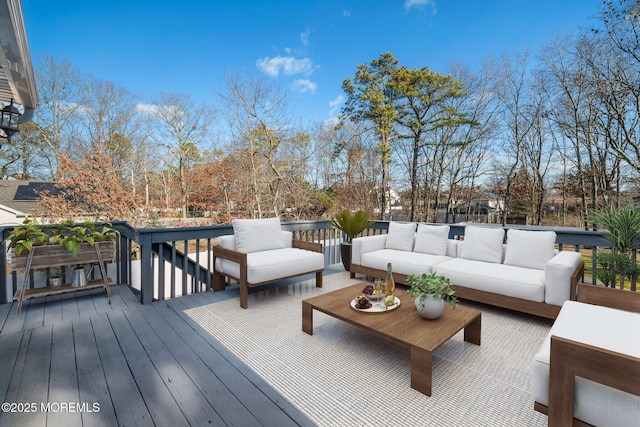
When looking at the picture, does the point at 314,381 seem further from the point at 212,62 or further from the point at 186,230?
the point at 212,62

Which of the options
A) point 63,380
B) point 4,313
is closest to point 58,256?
point 4,313

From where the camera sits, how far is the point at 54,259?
311cm

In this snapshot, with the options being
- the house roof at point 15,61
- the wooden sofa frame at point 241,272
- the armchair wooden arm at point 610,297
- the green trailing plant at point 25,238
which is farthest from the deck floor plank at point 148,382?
the armchair wooden arm at point 610,297

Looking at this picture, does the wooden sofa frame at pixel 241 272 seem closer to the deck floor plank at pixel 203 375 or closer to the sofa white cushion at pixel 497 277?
the deck floor plank at pixel 203 375

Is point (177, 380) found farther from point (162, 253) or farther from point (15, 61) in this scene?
point (15, 61)

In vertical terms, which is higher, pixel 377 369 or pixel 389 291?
pixel 389 291

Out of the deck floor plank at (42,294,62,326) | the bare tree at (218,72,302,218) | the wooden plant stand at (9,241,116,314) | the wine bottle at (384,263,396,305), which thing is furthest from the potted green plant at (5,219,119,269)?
the bare tree at (218,72,302,218)

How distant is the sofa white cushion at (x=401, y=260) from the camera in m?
3.66

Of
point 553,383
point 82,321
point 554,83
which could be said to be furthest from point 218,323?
point 554,83

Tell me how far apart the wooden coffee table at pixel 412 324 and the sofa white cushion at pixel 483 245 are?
146cm

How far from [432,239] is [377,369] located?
2498 mm

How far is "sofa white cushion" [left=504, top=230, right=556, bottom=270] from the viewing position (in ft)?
10.5

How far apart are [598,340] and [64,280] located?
16.1 feet

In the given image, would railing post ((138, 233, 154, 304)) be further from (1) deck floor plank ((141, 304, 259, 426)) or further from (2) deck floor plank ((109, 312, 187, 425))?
(2) deck floor plank ((109, 312, 187, 425))
